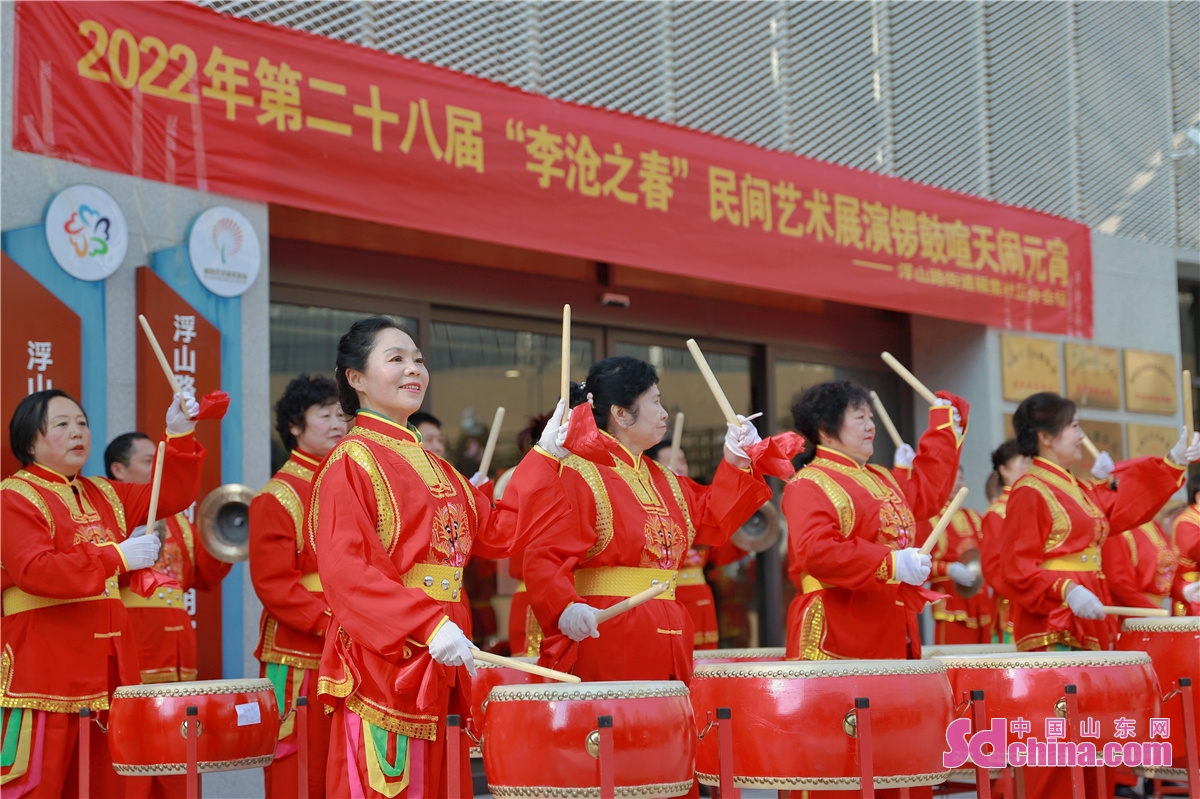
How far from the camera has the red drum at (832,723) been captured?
2732 millimetres

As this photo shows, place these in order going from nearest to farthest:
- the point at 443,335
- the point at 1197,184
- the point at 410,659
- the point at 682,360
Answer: the point at 410,659, the point at 443,335, the point at 682,360, the point at 1197,184

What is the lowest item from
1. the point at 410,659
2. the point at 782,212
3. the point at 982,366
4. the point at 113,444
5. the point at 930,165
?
the point at 410,659

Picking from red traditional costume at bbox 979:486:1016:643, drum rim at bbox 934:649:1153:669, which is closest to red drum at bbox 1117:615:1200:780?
drum rim at bbox 934:649:1153:669

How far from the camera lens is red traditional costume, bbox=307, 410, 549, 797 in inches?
98.6

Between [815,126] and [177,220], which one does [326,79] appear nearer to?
[177,220]

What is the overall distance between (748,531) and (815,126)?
2.34 metres

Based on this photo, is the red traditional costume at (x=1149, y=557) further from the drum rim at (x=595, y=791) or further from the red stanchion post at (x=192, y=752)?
Answer: the red stanchion post at (x=192, y=752)

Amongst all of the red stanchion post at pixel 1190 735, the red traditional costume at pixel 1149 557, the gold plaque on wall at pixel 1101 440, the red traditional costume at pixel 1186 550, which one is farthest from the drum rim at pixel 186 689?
the gold plaque on wall at pixel 1101 440

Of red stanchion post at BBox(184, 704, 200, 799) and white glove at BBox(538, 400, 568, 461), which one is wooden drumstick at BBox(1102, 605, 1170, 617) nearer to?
white glove at BBox(538, 400, 568, 461)

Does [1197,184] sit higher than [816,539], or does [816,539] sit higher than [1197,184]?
[1197,184]

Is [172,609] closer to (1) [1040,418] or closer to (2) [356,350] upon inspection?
(2) [356,350]

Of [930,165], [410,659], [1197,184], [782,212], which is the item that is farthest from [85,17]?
[1197,184]

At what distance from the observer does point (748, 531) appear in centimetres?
591

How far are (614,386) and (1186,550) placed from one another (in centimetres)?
351
